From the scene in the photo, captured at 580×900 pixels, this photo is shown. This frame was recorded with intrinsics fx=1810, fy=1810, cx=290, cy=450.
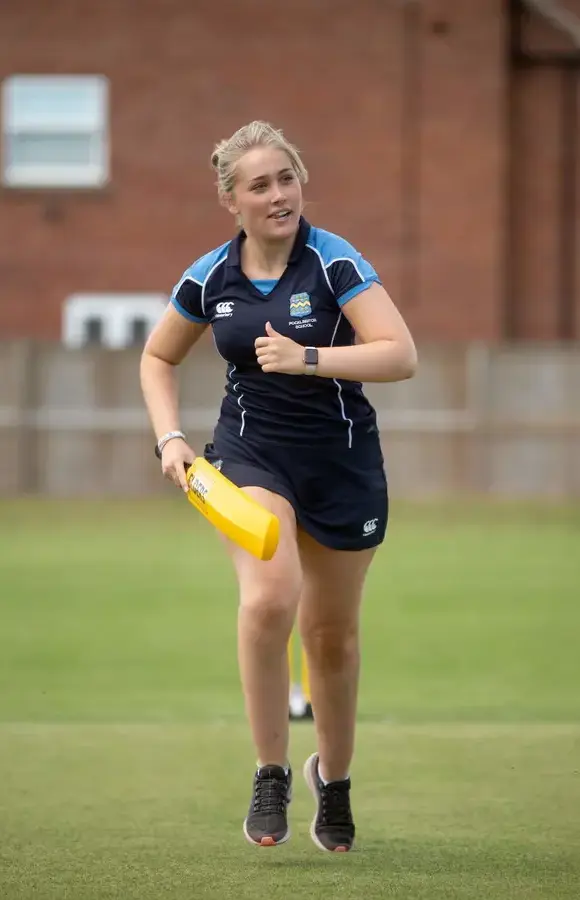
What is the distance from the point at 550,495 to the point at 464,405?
151 cm

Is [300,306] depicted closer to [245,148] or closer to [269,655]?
[245,148]

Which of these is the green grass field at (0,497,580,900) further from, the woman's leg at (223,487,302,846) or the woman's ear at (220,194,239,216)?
the woman's ear at (220,194,239,216)

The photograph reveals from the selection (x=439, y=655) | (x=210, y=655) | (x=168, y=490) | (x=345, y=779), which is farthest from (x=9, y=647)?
(x=168, y=490)

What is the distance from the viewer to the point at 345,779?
512 cm

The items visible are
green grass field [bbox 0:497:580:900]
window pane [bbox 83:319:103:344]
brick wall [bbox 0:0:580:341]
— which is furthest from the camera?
window pane [bbox 83:319:103:344]

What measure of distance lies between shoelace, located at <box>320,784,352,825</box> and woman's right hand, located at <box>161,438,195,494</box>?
37.1 inches

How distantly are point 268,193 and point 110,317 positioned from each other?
20.2 metres

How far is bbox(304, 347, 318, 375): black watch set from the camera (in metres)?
4.62

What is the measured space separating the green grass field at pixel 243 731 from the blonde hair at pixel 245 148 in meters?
1.84

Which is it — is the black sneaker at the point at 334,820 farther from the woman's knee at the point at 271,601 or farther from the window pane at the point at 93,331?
the window pane at the point at 93,331

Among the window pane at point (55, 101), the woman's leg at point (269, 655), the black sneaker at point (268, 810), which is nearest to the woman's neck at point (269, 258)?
the woman's leg at point (269, 655)

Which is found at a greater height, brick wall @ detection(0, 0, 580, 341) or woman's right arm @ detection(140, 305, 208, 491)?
brick wall @ detection(0, 0, 580, 341)

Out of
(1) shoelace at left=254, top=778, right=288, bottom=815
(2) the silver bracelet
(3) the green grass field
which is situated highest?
(2) the silver bracelet

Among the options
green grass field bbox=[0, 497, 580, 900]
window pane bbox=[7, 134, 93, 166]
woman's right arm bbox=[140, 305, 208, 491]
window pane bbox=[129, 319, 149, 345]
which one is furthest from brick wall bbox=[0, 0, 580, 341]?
woman's right arm bbox=[140, 305, 208, 491]
